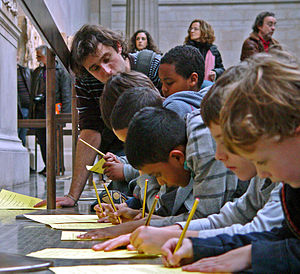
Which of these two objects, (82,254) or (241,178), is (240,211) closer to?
(241,178)

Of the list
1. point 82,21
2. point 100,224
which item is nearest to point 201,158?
point 100,224

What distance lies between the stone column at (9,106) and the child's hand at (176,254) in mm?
4034

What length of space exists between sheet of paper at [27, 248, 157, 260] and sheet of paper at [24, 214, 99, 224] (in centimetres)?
75

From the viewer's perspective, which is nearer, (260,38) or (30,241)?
(30,241)

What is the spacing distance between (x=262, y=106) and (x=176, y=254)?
0.46m

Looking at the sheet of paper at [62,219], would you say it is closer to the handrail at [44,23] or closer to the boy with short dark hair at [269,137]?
the handrail at [44,23]

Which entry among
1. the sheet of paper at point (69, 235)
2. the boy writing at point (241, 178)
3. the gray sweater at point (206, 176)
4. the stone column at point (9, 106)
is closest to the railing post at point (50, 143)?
the sheet of paper at point (69, 235)

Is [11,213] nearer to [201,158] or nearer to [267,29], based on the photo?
[201,158]

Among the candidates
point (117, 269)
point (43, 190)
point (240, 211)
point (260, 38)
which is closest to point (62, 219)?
point (240, 211)

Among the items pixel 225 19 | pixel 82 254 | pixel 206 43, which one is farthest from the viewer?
pixel 225 19

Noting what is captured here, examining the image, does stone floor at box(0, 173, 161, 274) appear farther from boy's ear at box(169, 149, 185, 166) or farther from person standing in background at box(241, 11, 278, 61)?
person standing in background at box(241, 11, 278, 61)

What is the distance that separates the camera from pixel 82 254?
65.1 inches

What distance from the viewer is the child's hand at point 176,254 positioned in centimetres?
138

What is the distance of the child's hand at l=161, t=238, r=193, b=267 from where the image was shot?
1.38 metres
